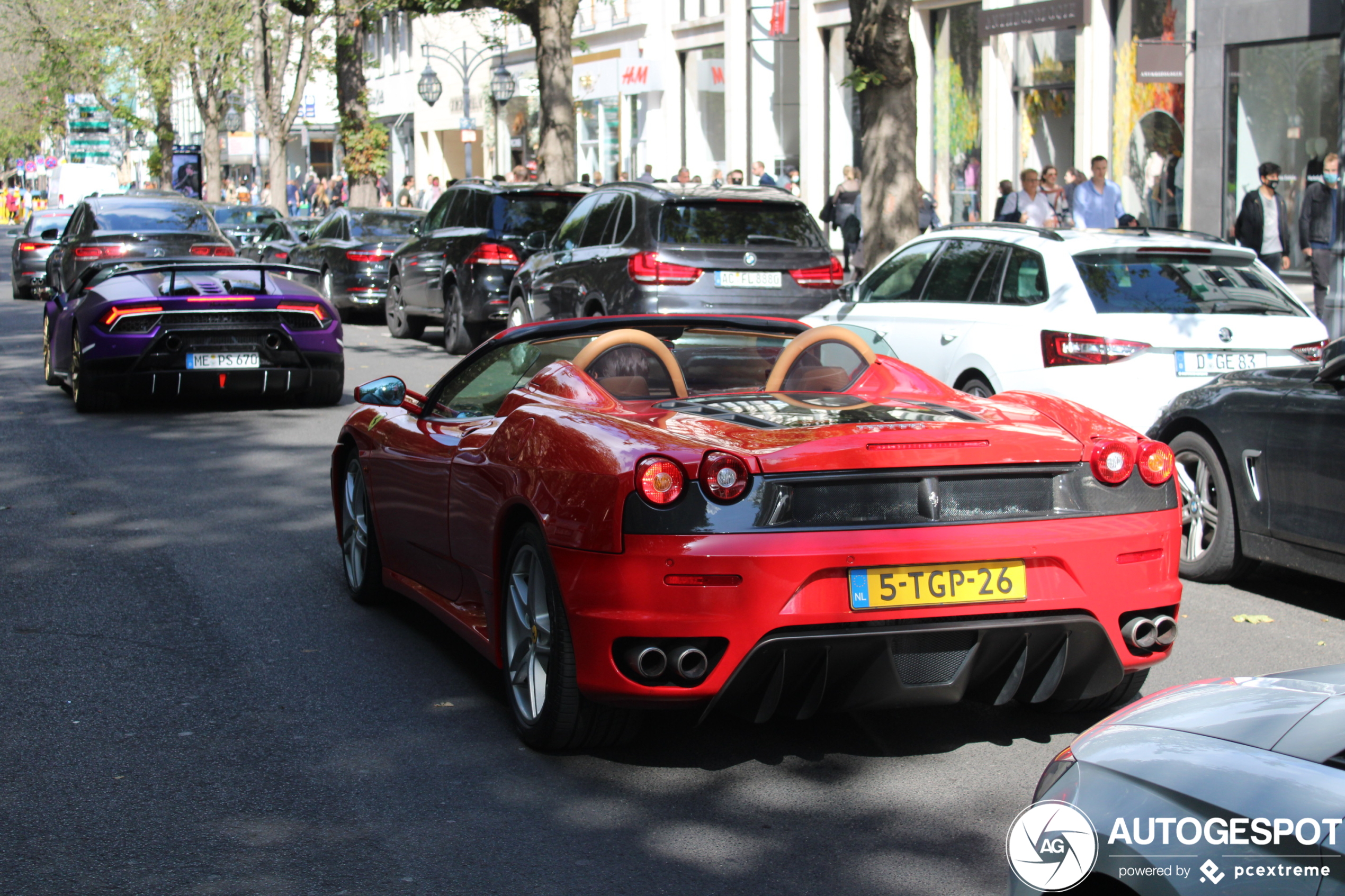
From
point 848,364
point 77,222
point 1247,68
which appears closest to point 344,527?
point 848,364

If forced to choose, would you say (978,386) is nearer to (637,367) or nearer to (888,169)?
(637,367)

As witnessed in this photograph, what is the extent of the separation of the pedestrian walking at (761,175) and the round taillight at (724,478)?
887 inches

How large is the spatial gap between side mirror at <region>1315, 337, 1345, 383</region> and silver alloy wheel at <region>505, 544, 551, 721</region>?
12.1 feet

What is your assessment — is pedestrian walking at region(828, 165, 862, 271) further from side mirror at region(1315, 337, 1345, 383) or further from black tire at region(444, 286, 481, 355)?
side mirror at region(1315, 337, 1345, 383)

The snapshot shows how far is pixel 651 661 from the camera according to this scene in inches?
164

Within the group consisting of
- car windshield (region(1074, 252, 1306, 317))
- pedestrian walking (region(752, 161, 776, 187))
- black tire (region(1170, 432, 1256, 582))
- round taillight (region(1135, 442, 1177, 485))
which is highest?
pedestrian walking (region(752, 161, 776, 187))

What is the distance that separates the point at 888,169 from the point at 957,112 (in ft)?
46.0

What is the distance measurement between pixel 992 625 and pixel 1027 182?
51.7 ft

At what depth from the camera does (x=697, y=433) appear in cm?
448

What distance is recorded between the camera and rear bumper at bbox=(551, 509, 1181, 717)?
13.5 ft

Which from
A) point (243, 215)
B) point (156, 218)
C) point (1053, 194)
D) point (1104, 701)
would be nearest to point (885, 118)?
point (1053, 194)

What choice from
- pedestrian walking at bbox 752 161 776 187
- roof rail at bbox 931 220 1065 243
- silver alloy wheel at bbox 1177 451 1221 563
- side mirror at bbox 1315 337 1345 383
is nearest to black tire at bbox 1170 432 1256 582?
silver alloy wheel at bbox 1177 451 1221 563

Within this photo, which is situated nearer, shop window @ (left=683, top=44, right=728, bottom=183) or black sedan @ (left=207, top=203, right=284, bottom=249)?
black sedan @ (left=207, top=203, right=284, bottom=249)

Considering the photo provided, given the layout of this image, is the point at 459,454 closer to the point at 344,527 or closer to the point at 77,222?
the point at 344,527
